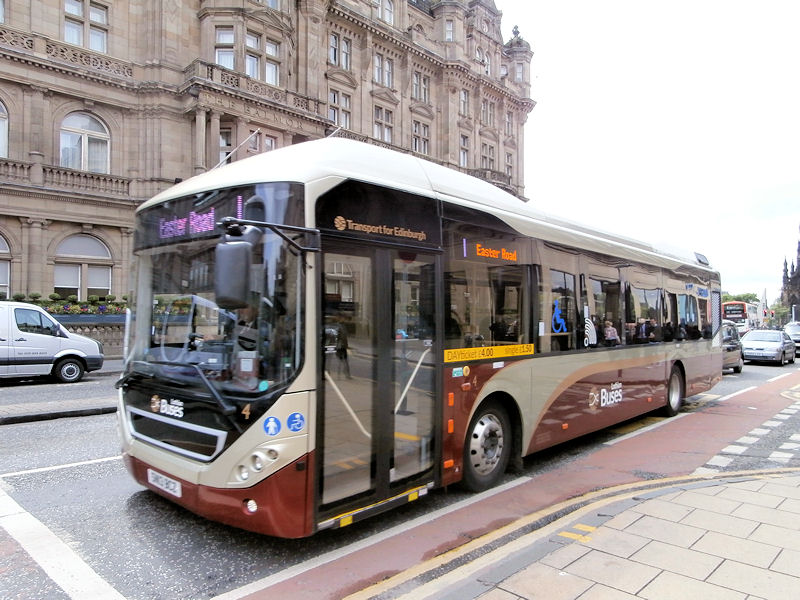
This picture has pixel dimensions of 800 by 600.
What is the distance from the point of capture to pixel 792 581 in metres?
3.43

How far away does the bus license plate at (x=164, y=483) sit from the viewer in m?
3.99

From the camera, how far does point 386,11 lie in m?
35.7

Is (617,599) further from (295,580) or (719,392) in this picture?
(719,392)

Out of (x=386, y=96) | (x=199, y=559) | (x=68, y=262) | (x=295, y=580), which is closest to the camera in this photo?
(x=295, y=580)

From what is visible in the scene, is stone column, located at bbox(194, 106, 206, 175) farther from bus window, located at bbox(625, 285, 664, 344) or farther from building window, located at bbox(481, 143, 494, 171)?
building window, located at bbox(481, 143, 494, 171)

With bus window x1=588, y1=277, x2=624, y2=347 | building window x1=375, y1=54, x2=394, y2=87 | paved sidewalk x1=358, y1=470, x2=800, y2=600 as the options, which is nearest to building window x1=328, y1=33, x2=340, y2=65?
building window x1=375, y1=54, x2=394, y2=87

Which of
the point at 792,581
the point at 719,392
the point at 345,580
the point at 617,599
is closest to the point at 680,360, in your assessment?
the point at 719,392

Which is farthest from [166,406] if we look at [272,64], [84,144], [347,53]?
[347,53]

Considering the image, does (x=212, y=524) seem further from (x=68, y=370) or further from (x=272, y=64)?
(x=272, y=64)

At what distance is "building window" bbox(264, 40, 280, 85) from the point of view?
27047 millimetres

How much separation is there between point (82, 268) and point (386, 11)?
25842 millimetres

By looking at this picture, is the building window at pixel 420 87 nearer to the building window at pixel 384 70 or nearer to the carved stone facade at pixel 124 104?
the building window at pixel 384 70

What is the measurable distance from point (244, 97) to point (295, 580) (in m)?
25.0

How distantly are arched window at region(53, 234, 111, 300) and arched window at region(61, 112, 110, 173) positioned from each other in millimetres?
3260
